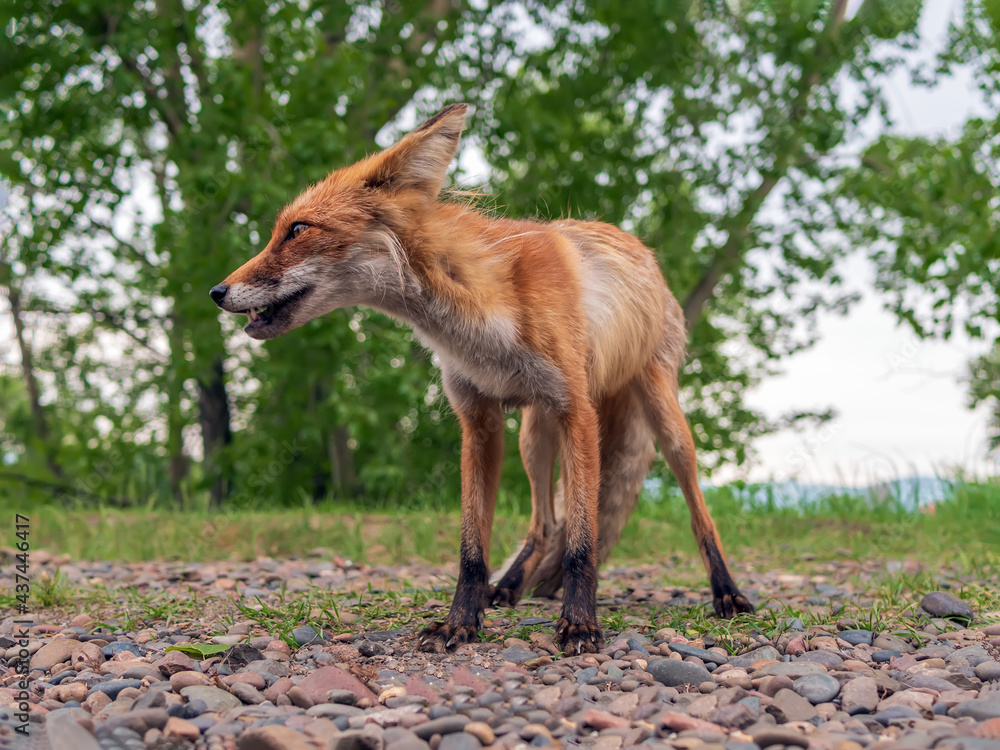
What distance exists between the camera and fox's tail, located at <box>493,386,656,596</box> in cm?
447

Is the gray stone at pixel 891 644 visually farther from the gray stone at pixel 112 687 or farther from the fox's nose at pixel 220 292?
the fox's nose at pixel 220 292

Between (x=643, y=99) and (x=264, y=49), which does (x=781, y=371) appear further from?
(x=264, y=49)

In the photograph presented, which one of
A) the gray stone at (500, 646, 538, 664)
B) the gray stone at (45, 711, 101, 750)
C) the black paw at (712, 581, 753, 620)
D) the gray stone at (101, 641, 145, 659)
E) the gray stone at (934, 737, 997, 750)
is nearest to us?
the gray stone at (934, 737, 997, 750)

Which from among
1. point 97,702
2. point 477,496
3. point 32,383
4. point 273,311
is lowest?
point 97,702

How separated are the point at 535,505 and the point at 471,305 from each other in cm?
152

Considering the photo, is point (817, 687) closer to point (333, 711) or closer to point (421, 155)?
point (333, 711)

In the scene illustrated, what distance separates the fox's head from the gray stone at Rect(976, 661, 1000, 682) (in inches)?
112

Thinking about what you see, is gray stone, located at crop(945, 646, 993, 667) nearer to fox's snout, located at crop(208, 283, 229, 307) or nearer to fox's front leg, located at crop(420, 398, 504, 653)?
fox's front leg, located at crop(420, 398, 504, 653)

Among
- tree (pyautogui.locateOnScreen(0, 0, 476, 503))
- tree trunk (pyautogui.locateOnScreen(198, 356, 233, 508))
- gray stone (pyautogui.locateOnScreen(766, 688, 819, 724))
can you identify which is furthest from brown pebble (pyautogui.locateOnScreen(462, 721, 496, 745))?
tree trunk (pyautogui.locateOnScreen(198, 356, 233, 508))

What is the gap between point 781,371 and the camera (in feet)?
43.7

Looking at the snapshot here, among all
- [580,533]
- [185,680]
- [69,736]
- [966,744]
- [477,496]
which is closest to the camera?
[966,744]

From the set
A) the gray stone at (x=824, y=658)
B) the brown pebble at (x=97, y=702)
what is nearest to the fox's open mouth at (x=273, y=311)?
the brown pebble at (x=97, y=702)

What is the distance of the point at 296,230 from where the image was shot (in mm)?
3443

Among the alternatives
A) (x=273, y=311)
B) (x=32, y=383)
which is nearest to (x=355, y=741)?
(x=273, y=311)
